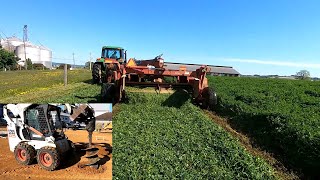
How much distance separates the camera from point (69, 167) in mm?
2777

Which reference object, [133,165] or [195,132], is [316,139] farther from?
[133,165]

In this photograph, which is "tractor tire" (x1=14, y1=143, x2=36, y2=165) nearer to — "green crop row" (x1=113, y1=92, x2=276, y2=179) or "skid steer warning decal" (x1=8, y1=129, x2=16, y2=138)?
"skid steer warning decal" (x1=8, y1=129, x2=16, y2=138)

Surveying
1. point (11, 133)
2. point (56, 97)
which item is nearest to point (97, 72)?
point (56, 97)

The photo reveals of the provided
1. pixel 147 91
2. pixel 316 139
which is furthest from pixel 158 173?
pixel 147 91

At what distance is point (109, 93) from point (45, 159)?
8.66 m

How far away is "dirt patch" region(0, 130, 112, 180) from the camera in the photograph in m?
2.72

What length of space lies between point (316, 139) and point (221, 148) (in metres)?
2.85

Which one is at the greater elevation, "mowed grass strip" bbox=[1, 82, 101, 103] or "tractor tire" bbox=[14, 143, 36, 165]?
"tractor tire" bbox=[14, 143, 36, 165]

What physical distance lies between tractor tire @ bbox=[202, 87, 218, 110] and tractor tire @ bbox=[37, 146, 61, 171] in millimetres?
9086

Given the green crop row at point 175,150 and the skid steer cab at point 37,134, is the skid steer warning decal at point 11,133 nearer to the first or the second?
the skid steer cab at point 37,134

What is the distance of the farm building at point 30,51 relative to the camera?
112m

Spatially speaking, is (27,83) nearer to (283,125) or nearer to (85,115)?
(283,125)

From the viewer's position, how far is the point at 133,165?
214 inches

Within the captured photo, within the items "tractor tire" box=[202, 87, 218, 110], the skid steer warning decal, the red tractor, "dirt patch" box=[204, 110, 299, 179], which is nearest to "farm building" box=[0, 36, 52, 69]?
the red tractor
